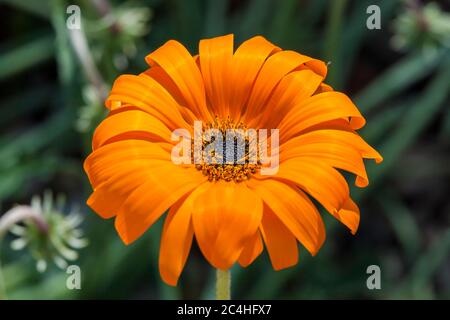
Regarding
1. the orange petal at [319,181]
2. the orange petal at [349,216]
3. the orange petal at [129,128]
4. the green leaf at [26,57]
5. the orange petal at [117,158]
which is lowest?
the orange petal at [349,216]

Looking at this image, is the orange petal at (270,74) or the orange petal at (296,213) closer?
the orange petal at (296,213)

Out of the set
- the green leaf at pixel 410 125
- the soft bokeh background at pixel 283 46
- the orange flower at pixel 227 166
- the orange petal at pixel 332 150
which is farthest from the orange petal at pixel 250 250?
the green leaf at pixel 410 125

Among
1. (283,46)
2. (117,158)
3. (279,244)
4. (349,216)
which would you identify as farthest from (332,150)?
(283,46)

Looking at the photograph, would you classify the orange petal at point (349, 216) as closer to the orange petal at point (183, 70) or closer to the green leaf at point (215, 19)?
the orange petal at point (183, 70)

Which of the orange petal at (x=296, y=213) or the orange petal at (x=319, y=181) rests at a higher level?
the orange petal at (x=319, y=181)

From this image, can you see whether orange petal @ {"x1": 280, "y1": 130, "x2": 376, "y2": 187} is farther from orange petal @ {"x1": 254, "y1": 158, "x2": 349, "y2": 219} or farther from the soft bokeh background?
the soft bokeh background

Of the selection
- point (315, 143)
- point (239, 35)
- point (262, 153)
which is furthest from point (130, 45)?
point (315, 143)
